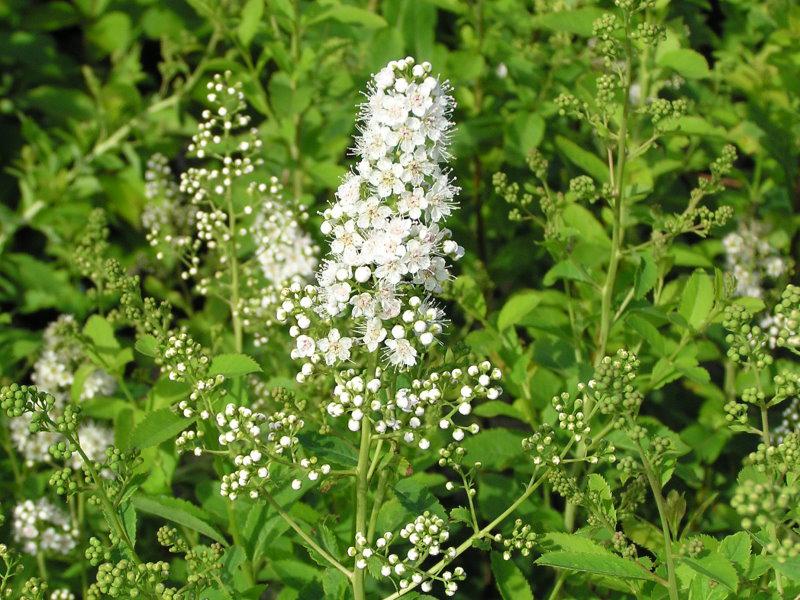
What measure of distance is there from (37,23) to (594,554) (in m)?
4.18

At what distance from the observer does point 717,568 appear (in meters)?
2.01

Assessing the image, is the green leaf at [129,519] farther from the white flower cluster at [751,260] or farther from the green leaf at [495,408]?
the white flower cluster at [751,260]

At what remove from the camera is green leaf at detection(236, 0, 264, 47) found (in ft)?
11.7

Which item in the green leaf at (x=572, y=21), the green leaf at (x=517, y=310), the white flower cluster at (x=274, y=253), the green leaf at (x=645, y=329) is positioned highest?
the green leaf at (x=572, y=21)

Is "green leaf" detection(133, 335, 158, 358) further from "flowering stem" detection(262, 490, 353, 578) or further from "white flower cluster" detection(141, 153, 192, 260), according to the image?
"white flower cluster" detection(141, 153, 192, 260)

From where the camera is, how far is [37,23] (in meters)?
5.01

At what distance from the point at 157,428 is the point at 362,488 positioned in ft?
1.84

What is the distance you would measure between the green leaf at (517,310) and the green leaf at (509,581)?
0.75 metres

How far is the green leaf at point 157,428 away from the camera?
93.8 inches

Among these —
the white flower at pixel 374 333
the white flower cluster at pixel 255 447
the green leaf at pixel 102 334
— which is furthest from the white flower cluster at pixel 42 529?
the white flower at pixel 374 333

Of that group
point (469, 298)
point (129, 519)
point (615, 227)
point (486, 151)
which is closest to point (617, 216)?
point (615, 227)

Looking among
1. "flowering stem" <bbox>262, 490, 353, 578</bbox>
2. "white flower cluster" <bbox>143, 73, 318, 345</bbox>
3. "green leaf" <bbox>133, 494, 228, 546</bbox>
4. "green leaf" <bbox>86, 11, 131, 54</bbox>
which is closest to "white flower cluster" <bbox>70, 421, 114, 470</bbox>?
"white flower cluster" <bbox>143, 73, 318, 345</bbox>

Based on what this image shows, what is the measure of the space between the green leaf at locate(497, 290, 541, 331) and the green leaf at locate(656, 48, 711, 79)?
99 cm

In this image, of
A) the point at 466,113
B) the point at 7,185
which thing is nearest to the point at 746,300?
Result: the point at 466,113
